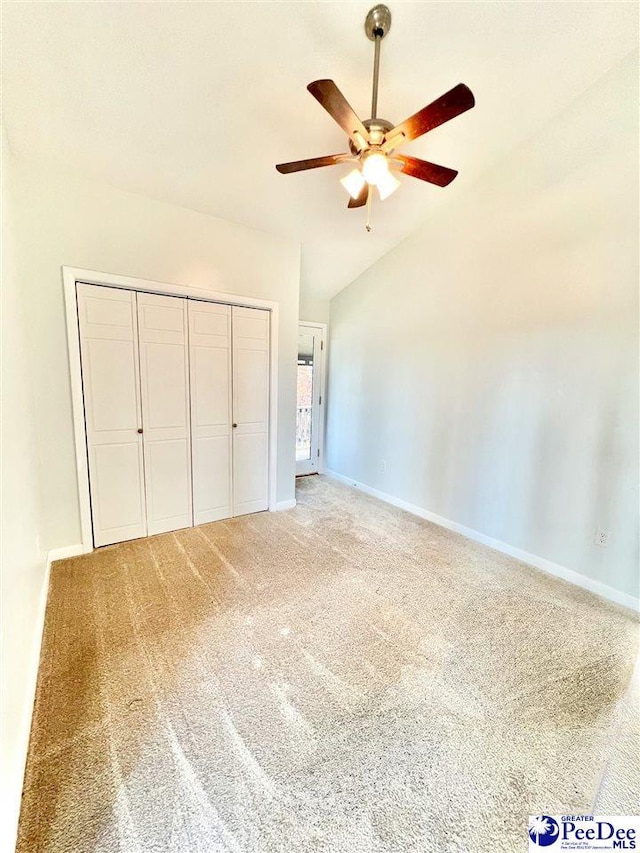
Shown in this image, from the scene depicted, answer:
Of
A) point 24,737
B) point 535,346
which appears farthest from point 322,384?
point 24,737

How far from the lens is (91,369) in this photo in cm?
256

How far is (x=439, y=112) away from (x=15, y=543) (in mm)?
2504

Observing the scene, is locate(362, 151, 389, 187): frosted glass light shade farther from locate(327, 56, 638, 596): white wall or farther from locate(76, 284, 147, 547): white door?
Answer: locate(76, 284, 147, 547): white door

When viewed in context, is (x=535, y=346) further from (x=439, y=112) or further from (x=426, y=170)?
(x=439, y=112)

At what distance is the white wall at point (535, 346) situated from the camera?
229 centimetres

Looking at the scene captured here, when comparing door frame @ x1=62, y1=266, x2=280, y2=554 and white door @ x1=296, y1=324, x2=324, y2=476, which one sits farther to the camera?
white door @ x1=296, y1=324, x2=324, y2=476

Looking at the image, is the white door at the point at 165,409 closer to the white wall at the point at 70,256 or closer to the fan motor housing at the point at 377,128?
the white wall at the point at 70,256

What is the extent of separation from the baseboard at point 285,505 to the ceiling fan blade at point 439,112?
10.1 feet

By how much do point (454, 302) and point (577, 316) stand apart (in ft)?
3.38

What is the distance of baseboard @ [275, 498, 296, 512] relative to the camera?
366 centimetres

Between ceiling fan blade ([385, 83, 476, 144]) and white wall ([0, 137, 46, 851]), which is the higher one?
ceiling fan blade ([385, 83, 476, 144])

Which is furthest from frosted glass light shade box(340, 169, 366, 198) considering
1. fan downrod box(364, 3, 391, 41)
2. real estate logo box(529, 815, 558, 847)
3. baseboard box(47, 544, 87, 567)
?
baseboard box(47, 544, 87, 567)

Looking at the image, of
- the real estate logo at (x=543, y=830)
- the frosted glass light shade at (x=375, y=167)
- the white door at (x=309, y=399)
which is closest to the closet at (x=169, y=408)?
the white door at (x=309, y=399)

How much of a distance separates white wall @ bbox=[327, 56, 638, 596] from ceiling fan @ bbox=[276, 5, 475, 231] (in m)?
1.26
